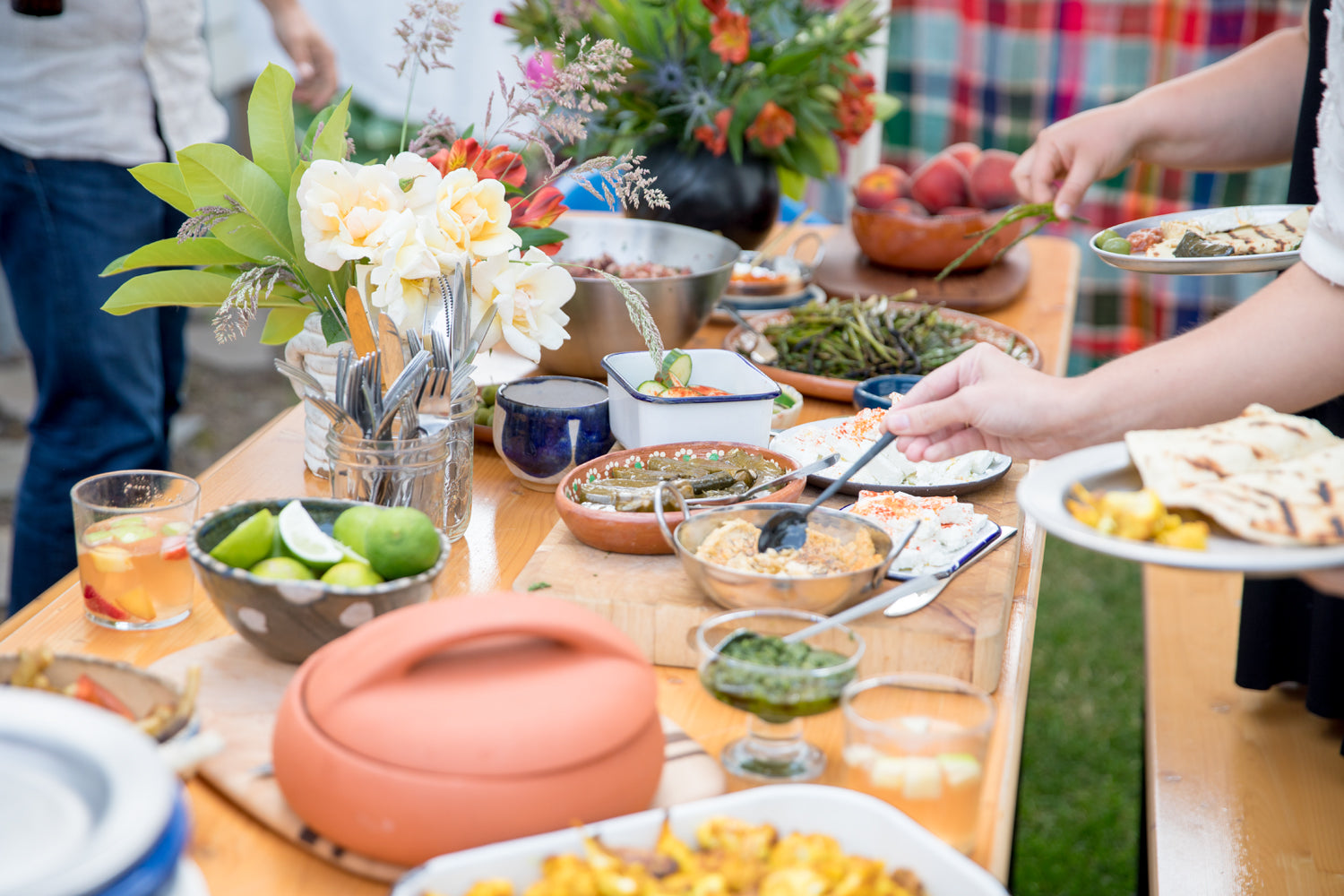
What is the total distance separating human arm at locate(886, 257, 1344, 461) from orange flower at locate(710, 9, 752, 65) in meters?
1.26

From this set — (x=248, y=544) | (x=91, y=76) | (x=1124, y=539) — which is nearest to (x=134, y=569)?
(x=248, y=544)

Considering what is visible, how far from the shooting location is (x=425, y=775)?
83 cm

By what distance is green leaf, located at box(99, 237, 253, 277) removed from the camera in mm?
1413

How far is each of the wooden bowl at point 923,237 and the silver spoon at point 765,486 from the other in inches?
47.8

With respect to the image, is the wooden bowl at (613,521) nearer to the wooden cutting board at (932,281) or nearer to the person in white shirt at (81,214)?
the wooden cutting board at (932,281)

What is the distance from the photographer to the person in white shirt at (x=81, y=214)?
7.34 ft

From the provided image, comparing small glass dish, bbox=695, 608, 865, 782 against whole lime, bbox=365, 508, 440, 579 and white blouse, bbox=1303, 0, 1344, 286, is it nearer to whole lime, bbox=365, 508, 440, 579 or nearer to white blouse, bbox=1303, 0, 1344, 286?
whole lime, bbox=365, 508, 440, 579

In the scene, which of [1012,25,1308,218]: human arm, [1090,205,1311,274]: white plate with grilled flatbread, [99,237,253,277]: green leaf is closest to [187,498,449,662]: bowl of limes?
[99,237,253,277]: green leaf

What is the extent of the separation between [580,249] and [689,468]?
84 cm

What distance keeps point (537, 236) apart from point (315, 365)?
1.16ft

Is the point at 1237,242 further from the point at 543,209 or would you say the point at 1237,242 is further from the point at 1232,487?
the point at 543,209

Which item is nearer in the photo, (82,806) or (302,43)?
(82,806)

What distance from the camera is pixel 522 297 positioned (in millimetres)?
1417

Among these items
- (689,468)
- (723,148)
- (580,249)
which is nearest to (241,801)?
(689,468)
